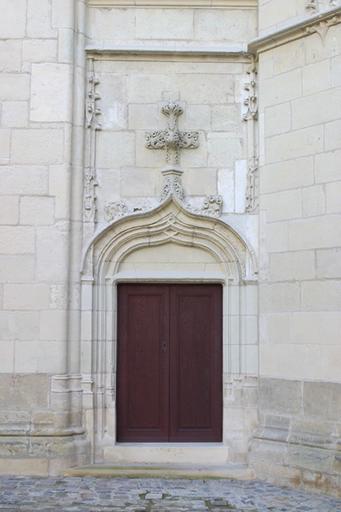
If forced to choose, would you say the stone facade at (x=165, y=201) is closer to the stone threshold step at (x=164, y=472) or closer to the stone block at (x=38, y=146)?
the stone block at (x=38, y=146)

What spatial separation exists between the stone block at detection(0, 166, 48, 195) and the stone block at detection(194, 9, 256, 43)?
220cm

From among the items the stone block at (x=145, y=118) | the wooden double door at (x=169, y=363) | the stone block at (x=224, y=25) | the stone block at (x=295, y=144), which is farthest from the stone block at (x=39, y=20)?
the wooden double door at (x=169, y=363)

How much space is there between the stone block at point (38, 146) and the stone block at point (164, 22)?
1432 millimetres

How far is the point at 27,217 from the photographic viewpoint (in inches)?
262

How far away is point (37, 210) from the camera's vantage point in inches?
262

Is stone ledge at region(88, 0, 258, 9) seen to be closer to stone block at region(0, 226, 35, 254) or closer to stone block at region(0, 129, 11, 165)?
stone block at region(0, 129, 11, 165)

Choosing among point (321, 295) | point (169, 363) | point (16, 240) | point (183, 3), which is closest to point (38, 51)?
point (183, 3)

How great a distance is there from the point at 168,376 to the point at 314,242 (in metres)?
2.05

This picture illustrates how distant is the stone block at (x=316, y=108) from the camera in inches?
241

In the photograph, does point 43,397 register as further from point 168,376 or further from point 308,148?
point 308,148

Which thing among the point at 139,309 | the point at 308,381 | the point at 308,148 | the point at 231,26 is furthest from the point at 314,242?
the point at 231,26

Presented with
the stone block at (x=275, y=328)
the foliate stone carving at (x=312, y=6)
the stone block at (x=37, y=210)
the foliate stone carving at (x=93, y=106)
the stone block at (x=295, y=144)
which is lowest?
the stone block at (x=275, y=328)

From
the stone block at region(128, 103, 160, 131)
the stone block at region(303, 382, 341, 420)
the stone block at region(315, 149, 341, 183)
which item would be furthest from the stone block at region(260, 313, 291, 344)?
the stone block at region(128, 103, 160, 131)

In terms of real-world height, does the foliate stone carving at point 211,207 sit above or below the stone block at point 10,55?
below
